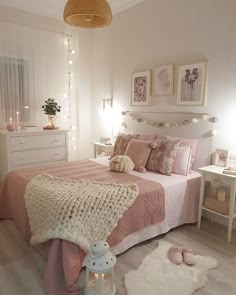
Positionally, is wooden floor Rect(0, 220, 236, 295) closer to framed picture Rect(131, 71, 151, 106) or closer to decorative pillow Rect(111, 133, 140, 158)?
decorative pillow Rect(111, 133, 140, 158)

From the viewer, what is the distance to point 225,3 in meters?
2.58

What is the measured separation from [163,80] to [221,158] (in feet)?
4.29

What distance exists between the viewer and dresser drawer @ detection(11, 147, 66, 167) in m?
3.57

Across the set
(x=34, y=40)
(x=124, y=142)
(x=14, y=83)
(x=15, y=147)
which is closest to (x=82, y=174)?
(x=124, y=142)

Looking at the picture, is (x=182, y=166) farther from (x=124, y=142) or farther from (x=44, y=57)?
(x=44, y=57)

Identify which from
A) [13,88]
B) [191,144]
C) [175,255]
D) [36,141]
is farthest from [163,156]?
[13,88]

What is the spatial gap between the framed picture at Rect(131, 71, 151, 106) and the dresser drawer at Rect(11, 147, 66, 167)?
1.44 metres

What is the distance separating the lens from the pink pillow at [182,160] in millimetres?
2791

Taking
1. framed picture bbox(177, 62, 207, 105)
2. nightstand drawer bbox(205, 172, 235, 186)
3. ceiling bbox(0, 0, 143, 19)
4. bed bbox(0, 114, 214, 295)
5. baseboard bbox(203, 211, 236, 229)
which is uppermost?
ceiling bbox(0, 0, 143, 19)

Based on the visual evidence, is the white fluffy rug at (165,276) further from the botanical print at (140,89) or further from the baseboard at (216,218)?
the botanical print at (140,89)

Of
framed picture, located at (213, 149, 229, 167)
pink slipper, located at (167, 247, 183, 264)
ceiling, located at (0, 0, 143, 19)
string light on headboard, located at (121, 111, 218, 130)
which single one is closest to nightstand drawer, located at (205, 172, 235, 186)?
framed picture, located at (213, 149, 229, 167)

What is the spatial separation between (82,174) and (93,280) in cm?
111

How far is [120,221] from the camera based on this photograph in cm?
204

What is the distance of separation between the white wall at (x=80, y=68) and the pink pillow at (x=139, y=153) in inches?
73.7
